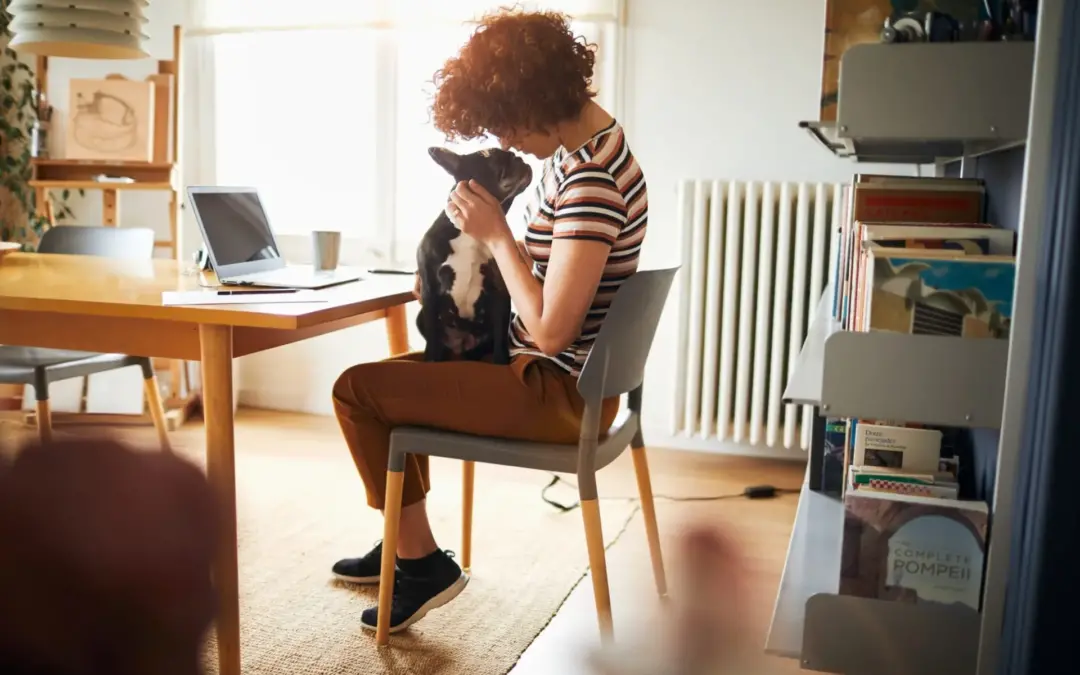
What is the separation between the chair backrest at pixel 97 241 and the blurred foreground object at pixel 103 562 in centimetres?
271

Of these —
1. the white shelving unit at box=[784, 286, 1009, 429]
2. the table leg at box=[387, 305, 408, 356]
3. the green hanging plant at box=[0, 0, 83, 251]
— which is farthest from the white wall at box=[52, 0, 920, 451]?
the green hanging plant at box=[0, 0, 83, 251]

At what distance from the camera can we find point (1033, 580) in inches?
34.4

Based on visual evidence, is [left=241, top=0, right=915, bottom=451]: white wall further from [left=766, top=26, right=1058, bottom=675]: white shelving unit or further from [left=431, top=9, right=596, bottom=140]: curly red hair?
[left=766, top=26, right=1058, bottom=675]: white shelving unit

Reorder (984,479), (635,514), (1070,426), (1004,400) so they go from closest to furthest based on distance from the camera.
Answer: (1070,426)
(1004,400)
(984,479)
(635,514)

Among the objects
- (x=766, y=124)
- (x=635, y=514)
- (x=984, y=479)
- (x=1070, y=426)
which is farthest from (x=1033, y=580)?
(x=766, y=124)

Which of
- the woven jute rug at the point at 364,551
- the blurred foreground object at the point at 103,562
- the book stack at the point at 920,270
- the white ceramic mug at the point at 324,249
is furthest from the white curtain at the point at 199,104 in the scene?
the blurred foreground object at the point at 103,562

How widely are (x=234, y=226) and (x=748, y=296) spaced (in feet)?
4.99

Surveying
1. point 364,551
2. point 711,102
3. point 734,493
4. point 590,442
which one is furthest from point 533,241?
point 711,102

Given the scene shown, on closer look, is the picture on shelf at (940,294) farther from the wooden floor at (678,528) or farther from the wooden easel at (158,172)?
the wooden easel at (158,172)

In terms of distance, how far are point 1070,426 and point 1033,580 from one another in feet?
0.52

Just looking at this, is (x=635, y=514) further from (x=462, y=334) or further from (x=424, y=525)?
(x=462, y=334)

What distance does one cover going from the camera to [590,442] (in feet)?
4.91

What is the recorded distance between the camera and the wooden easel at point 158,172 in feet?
10.3

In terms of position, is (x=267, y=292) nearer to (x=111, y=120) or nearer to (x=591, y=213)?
(x=591, y=213)
